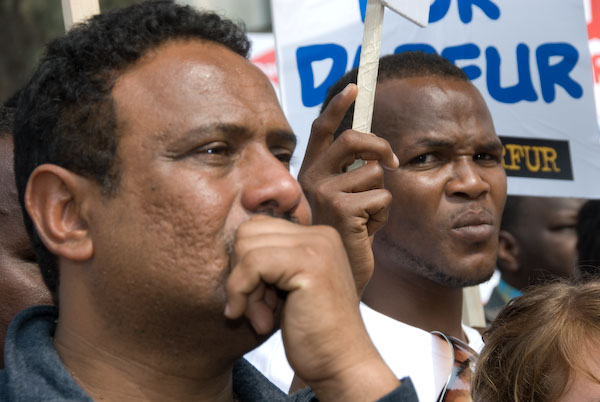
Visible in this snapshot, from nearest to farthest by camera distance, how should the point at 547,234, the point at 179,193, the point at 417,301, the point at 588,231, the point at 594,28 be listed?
the point at 179,193
the point at 417,301
the point at 594,28
the point at 588,231
the point at 547,234

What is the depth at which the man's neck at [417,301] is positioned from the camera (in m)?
3.04

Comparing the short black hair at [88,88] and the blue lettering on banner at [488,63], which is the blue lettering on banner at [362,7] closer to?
the blue lettering on banner at [488,63]

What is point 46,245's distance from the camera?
1.73m

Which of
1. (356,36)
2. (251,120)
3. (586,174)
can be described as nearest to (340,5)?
(356,36)

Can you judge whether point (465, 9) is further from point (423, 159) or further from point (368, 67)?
point (368, 67)

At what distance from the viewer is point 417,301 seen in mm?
3043

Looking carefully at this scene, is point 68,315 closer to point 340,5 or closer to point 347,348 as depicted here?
point 347,348

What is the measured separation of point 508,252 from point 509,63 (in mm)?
2550

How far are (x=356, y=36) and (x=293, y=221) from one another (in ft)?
6.42

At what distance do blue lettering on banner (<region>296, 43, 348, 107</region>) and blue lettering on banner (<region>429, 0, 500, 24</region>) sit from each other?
0.41 m

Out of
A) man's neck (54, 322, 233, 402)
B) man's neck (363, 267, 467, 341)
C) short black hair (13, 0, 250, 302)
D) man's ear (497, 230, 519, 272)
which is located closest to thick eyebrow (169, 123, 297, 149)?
short black hair (13, 0, 250, 302)

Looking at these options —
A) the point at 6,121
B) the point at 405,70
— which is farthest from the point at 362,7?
the point at 6,121

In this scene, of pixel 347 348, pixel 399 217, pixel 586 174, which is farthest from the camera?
pixel 586 174

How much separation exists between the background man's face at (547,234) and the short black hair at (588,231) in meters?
0.08
